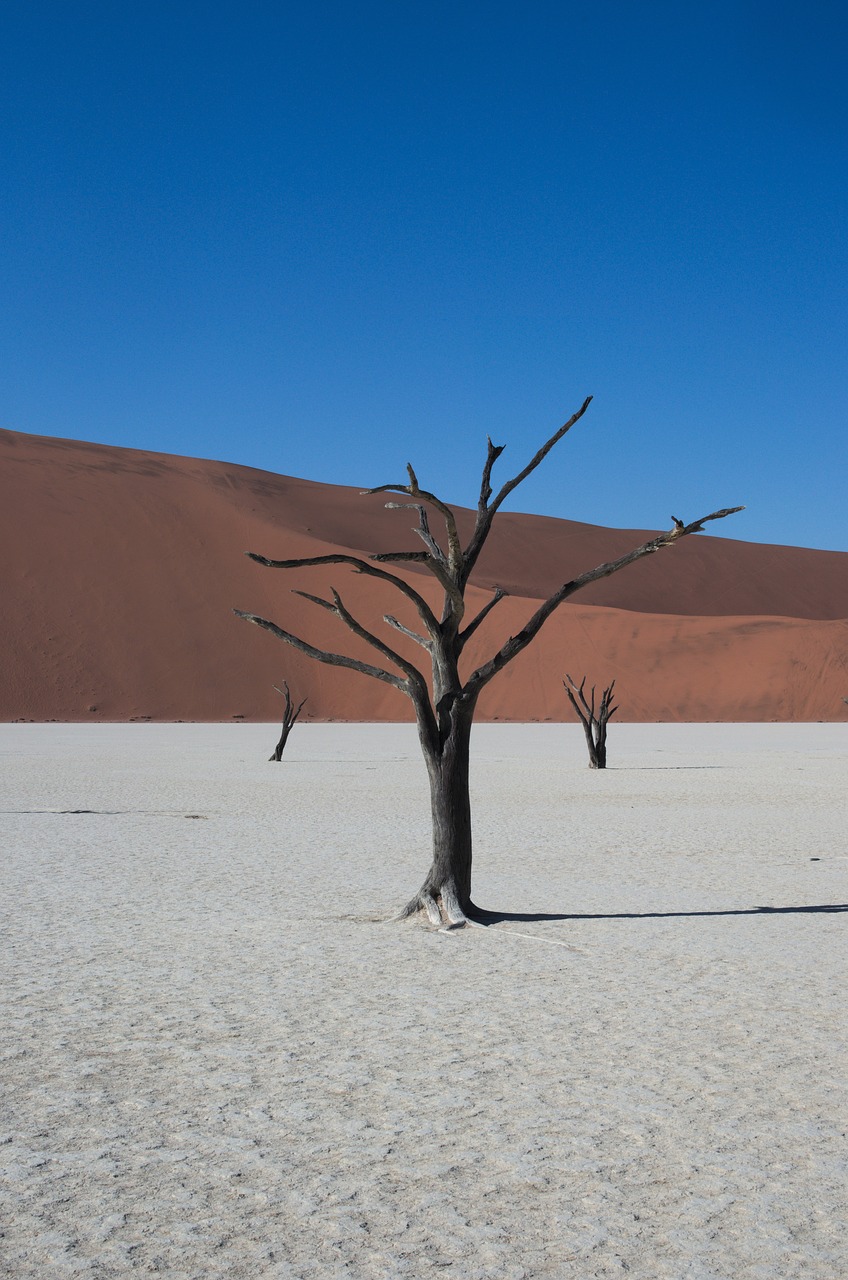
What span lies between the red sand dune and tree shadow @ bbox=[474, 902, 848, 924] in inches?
2208

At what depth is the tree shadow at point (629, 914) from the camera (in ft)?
28.0

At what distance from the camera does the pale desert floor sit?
3.42 meters

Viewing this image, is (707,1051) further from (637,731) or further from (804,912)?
(637,731)

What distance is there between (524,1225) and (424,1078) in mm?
1440

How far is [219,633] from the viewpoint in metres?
71.1

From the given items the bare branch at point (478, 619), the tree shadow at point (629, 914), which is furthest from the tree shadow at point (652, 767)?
the tree shadow at point (629, 914)

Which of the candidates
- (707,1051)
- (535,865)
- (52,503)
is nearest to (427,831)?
(535,865)

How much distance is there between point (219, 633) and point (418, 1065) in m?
67.1

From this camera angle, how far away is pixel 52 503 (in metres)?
79.4

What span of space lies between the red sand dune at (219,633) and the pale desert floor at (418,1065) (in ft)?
178

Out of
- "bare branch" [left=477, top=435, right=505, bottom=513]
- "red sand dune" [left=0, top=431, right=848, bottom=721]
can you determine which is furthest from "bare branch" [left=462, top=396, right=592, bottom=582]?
"red sand dune" [left=0, top=431, right=848, bottom=721]

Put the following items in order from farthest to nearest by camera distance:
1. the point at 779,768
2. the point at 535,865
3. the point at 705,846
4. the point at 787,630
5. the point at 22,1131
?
the point at 787,630, the point at 779,768, the point at 705,846, the point at 535,865, the point at 22,1131

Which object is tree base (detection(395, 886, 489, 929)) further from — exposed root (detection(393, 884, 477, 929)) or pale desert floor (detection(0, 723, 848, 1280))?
pale desert floor (detection(0, 723, 848, 1280))

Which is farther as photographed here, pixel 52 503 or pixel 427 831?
pixel 52 503
